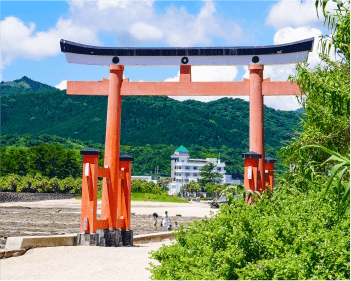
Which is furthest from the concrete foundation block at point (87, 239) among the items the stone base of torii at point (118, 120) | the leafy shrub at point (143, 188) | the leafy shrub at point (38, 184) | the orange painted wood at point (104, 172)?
the leafy shrub at point (143, 188)

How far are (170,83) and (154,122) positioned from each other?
126 meters

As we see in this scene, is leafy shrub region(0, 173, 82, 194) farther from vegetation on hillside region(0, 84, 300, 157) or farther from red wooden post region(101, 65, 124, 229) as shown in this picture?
vegetation on hillside region(0, 84, 300, 157)

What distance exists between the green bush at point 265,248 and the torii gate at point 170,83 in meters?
6.00

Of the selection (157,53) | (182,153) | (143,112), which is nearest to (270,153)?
(182,153)

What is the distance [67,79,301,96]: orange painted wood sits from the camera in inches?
480

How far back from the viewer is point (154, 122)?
138125 mm

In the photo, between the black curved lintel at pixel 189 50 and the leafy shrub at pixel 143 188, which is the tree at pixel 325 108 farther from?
the leafy shrub at pixel 143 188

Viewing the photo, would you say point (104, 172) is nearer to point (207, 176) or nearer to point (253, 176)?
point (253, 176)

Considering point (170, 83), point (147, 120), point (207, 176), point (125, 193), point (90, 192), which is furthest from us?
point (147, 120)

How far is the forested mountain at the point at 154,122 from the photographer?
411ft

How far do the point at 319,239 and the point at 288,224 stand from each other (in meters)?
0.44

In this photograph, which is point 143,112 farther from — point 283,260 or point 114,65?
point 283,260

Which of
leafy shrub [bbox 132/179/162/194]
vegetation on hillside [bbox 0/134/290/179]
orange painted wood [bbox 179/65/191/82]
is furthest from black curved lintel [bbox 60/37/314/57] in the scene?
vegetation on hillside [bbox 0/134/290/179]

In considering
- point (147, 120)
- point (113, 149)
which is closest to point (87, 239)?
point (113, 149)
